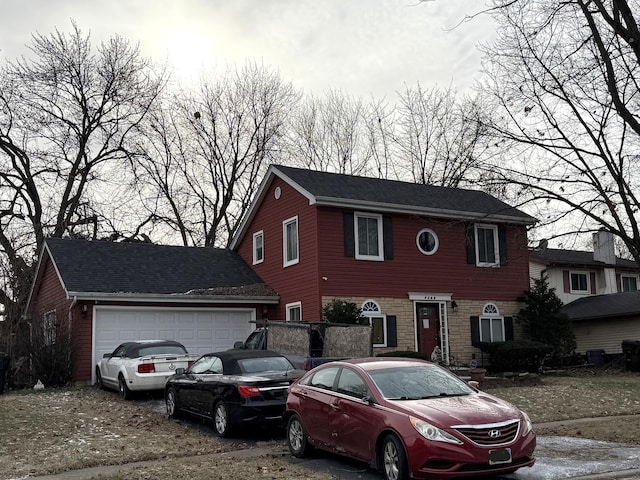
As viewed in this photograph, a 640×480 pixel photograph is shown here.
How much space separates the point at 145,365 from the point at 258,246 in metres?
10.6

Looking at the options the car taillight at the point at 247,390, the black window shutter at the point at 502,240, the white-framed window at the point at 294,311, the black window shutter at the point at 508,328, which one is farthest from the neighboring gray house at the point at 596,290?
the car taillight at the point at 247,390

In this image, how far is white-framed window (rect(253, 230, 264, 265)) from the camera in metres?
26.7

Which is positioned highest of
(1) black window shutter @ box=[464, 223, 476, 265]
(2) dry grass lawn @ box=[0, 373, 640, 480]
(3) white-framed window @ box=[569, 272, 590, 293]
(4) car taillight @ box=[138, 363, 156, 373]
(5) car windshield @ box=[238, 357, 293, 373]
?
(1) black window shutter @ box=[464, 223, 476, 265]

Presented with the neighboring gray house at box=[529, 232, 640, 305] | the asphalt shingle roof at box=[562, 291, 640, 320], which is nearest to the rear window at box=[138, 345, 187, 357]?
the asphalt shingle roof at box=[562, 291, 640, 320]

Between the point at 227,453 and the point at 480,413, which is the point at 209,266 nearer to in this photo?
the point at 227,453

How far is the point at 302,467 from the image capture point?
9.77 meters

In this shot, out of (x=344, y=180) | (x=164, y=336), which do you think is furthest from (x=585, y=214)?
(x=164, y=336)

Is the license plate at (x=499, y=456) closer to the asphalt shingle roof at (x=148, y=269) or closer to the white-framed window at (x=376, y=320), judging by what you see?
the white-framed window at (x=376, y=320)

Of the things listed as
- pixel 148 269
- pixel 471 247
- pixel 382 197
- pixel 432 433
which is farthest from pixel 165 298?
pixel 432 433

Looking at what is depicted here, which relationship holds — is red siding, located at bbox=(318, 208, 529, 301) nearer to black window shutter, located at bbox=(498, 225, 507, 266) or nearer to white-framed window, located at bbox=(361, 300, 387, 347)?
black window shutter, located at bbox=(498, 225, 507, 266)

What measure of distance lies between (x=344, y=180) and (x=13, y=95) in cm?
1857

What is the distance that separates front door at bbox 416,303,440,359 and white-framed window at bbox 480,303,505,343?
1980mm

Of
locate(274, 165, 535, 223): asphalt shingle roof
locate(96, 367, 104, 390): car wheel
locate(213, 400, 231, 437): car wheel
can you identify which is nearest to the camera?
locate(213, 400, 231, 437): car wheel

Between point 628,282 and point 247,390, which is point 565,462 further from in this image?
point 628,282
